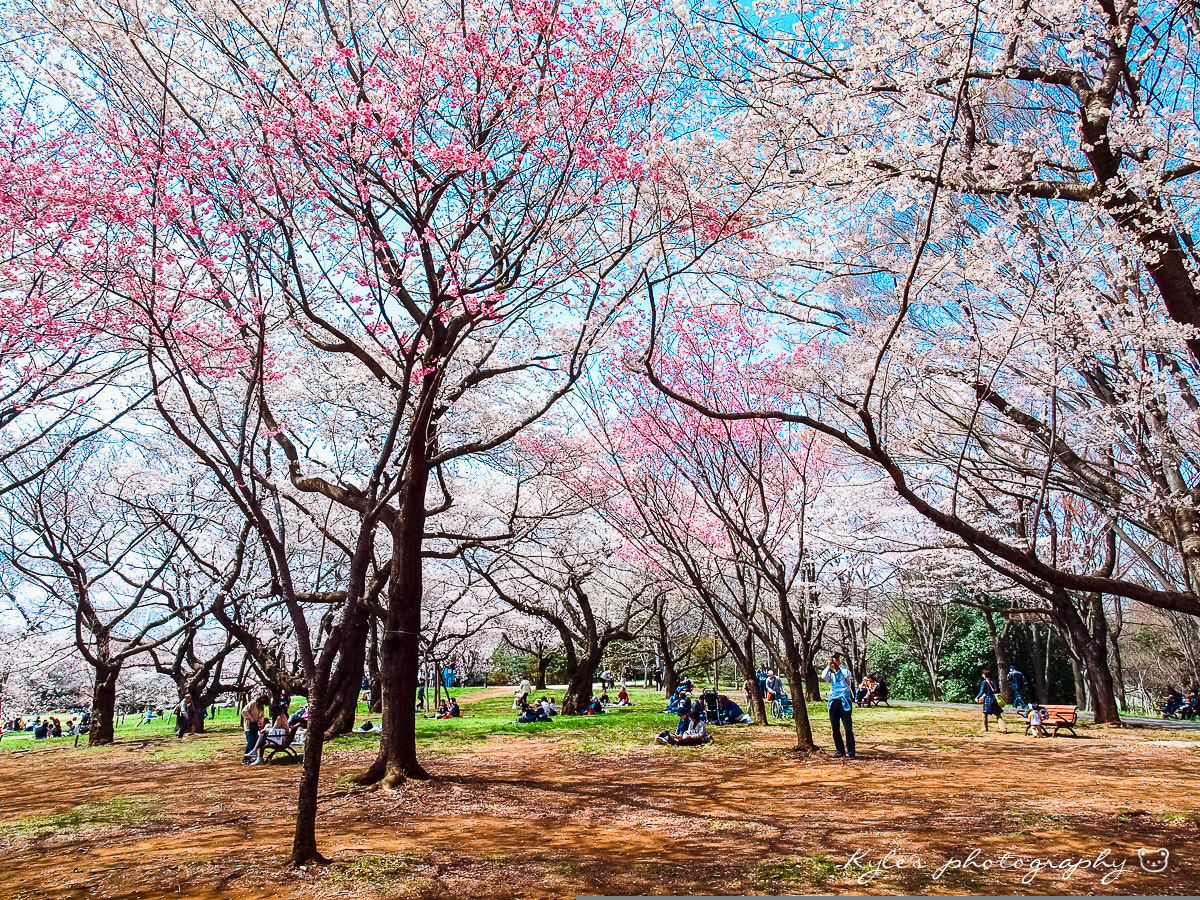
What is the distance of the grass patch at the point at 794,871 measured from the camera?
425 cm

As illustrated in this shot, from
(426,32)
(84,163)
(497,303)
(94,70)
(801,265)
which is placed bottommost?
(497,303)

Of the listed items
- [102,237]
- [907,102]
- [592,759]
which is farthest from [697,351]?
[102,237]

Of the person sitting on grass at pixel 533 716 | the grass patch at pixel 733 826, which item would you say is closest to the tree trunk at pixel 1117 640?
the person sitting on grass at pixel 533 716

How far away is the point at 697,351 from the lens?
10.4 metres

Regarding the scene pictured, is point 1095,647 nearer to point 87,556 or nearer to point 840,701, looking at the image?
point 840,701

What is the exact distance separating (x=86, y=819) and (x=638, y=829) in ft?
17.3

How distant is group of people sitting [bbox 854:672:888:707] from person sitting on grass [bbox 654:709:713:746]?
1256 cm

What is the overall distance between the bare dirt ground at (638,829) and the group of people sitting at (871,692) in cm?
1322

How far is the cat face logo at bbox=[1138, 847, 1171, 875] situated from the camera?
4.37 m

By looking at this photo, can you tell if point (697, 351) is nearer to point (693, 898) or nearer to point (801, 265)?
point (801, 265)

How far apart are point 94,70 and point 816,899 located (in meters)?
7.83

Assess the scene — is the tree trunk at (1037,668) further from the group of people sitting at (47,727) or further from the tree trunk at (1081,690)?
the group of people sitting at (47,727)

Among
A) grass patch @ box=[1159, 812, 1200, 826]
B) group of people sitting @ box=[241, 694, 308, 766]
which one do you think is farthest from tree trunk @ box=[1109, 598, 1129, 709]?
group of people sitting @ box=[241, 694, 308, 766]

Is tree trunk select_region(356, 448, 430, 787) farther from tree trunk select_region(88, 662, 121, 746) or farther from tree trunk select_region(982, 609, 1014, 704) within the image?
tree trunk select_region(982, 609, 1014, 704)
